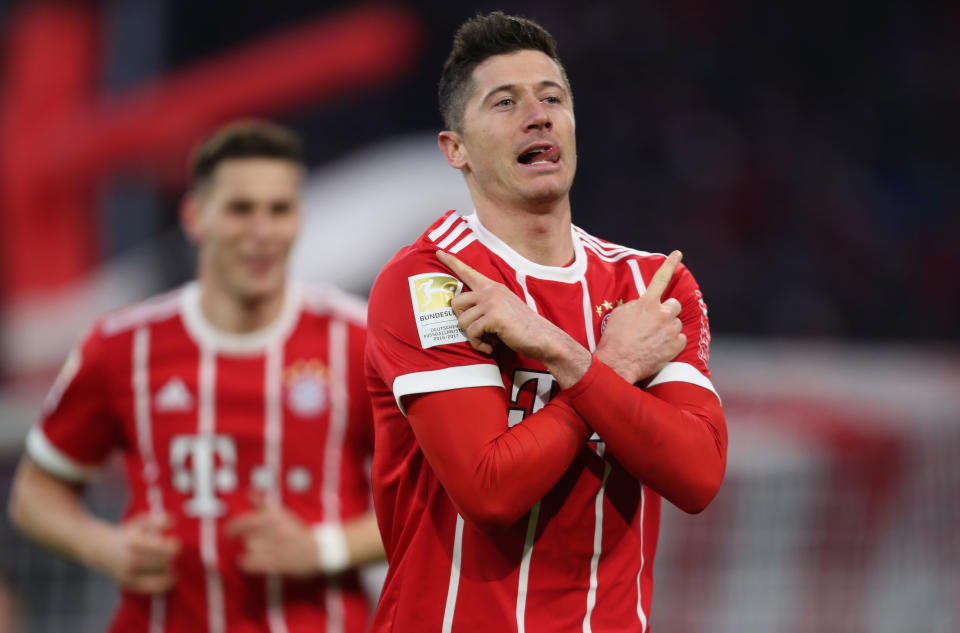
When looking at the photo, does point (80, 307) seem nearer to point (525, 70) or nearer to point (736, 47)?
point (736, 47)

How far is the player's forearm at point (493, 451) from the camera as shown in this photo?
1.84 m

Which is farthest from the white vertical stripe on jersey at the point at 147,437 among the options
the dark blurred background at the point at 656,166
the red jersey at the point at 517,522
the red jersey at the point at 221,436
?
the dark blurred background at the point at 656,166

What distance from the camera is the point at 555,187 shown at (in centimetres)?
209

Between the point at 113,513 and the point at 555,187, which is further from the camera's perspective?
the point at 113,513

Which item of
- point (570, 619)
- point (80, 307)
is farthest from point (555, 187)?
point (80, 307)

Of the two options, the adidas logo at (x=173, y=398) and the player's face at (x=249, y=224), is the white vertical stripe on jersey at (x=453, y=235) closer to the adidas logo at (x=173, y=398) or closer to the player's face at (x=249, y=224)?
the player's face at (x=249, y=224)

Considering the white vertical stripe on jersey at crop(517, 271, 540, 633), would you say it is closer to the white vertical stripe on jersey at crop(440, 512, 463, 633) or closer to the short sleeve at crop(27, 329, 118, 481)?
the white vertical stripe on jersey at crop(440, 512, 463, 633)

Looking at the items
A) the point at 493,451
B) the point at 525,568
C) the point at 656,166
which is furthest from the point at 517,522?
the point at 656,166

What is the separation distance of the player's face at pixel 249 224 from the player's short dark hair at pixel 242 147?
0.07 ft

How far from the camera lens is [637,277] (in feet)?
7.29

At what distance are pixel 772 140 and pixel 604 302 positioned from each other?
898 cm

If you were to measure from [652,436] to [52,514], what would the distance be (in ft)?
6.50

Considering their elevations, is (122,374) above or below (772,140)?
below

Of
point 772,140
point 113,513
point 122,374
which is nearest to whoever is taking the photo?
point 122,374
